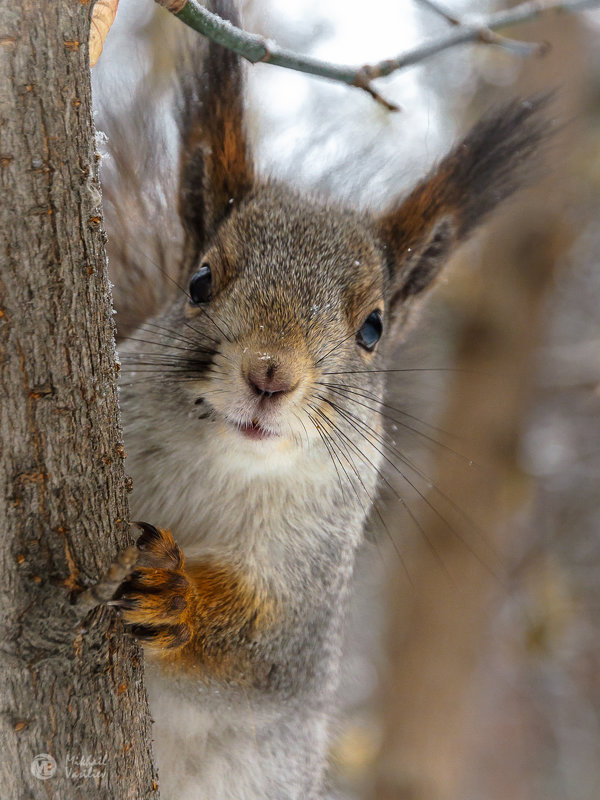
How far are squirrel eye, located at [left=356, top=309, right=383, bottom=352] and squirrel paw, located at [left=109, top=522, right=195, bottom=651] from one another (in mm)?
798

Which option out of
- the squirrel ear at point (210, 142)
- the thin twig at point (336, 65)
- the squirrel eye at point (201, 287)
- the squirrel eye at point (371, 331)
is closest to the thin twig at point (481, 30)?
the thin twig at point (336, 65)

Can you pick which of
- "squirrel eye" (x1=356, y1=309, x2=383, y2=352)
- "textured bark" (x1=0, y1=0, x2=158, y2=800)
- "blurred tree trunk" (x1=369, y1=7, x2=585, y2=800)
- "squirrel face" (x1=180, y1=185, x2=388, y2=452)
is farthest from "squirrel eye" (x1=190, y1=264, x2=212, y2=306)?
"blurred tree trunk" (x1=369, y1=7, x2=585, y2=800)

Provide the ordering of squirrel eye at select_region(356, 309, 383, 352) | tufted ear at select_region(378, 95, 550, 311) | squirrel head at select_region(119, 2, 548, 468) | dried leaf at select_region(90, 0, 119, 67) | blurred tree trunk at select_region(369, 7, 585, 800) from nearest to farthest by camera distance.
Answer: dried leaf at select_region(90, 0, 119, 67) < squirrel head at select_region(119, 2, 548, 468) < tufted ear at select_region(378, 95, 550, 311) < squirrel eye at select_region(356, 309, 383, 352) < blurred tree trunk at select_region(369, 7, 585, 800)

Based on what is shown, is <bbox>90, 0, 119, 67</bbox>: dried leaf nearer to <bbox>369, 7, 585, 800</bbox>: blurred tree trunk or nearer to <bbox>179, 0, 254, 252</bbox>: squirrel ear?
<bbox>179, 0, 254, 252</bbox>: squirrel ear

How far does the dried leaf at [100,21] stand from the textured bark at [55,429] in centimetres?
32

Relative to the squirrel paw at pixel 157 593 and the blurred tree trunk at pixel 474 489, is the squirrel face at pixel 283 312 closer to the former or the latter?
the squirrel paw at pixel 157 593

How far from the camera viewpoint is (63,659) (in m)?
1.14

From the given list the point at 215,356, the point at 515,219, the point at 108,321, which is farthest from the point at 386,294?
the point at 515,219

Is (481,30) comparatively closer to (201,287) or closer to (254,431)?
(201,287)

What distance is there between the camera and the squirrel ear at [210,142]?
192cm

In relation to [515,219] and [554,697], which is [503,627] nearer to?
[554,697]

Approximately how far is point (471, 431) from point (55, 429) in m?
3.47

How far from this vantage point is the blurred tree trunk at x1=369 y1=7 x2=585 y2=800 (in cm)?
404

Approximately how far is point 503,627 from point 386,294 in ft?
14.1
